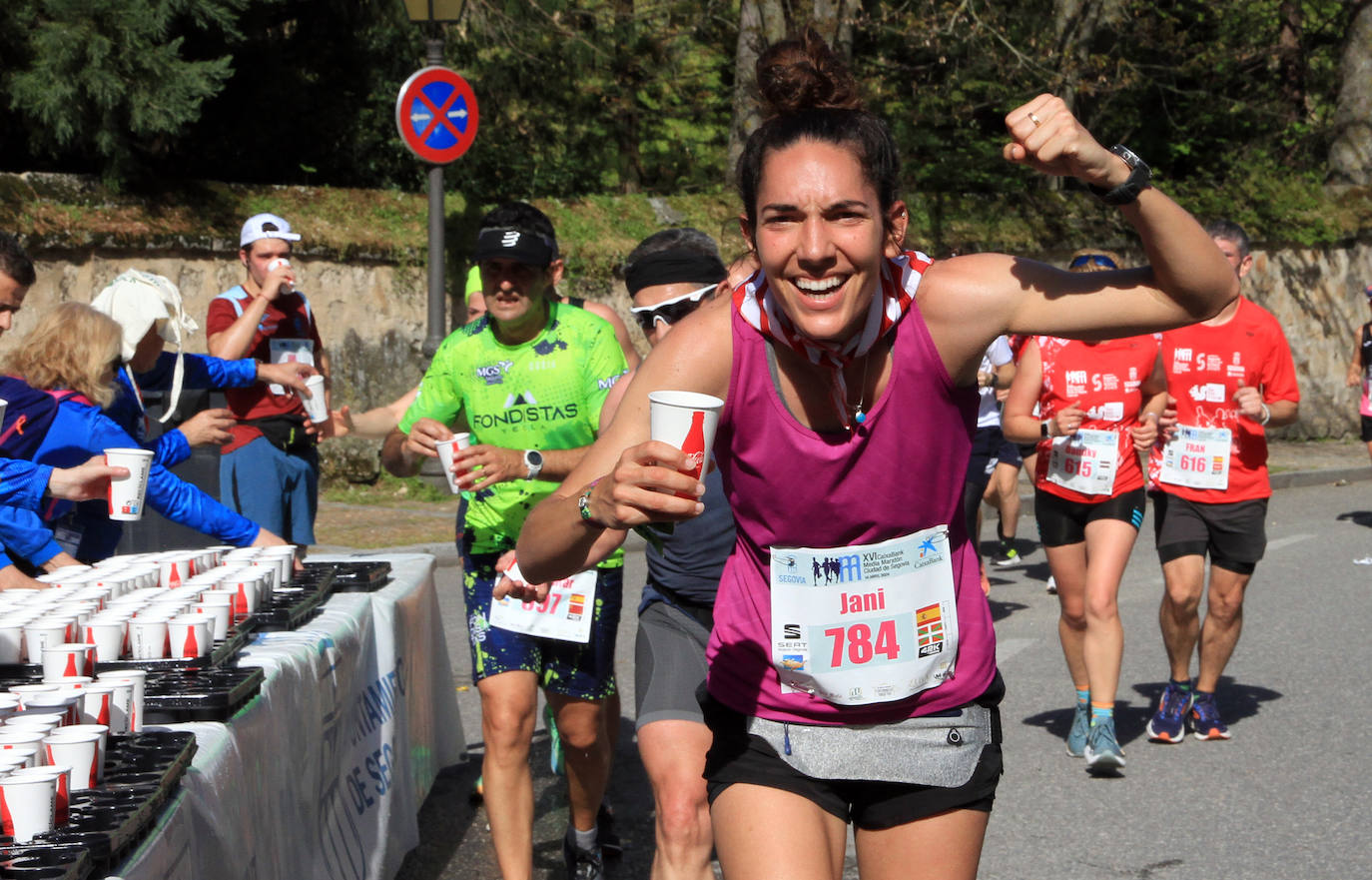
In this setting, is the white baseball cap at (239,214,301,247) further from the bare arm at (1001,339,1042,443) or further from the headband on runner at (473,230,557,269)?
the bare arm at (1001,339,1042,443)

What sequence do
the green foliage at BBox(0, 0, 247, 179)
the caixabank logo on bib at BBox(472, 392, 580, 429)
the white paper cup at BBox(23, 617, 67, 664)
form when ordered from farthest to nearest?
the green foliage at BBox(0, 0, 247, 179) < the caixabank logo on bib at BBox(472, 392, 580, 429) < the white paper cup at BBox(23, 617, 67, 664)

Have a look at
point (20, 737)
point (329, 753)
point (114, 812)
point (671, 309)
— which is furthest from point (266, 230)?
point (114, 812)

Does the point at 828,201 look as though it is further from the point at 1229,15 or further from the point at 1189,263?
the point at 1229,15

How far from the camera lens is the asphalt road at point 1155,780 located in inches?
207

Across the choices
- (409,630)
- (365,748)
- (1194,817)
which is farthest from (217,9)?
(1194,817)

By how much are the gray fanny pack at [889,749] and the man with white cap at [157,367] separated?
3.71 m

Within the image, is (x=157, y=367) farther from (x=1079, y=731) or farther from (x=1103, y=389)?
(x=1079, y=731)

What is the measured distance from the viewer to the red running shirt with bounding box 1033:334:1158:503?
6.66 metres

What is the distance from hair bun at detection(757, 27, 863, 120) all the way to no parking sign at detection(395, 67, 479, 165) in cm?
1052

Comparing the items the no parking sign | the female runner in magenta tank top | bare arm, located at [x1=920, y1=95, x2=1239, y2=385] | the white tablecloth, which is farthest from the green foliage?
bare arm, located at [x1=920, y1=95, x2=1239, y2=385]

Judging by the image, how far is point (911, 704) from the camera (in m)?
2.75

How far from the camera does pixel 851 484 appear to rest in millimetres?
2676

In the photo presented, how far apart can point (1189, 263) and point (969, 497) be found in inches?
240

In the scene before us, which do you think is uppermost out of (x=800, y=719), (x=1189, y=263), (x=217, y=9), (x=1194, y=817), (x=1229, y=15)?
(x=1229, y=15)
